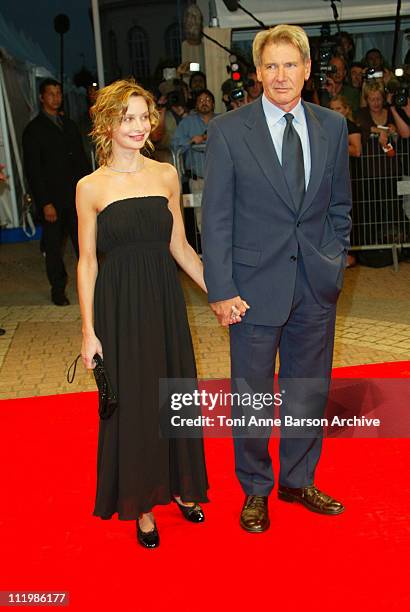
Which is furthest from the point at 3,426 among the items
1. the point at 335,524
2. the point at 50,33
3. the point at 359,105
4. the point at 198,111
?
the point at 50,33

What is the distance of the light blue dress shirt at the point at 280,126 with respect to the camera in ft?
11.7

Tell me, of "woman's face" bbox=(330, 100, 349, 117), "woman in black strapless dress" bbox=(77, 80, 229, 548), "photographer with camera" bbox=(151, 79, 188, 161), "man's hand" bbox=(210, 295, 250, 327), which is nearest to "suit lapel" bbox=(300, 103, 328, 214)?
"man's hand" bbox=(210, 295, 250, 327)

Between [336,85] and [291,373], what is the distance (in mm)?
7038

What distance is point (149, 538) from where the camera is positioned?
366cm

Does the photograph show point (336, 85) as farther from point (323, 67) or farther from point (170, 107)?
point (170, 107)

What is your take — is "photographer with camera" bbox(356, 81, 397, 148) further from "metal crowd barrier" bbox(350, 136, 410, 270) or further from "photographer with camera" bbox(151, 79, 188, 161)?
"photographer with camera" bbox(151, 79, 188, 161)

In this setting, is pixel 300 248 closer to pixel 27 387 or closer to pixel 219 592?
pixel 219 592

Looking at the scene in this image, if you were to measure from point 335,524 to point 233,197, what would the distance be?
1.47m

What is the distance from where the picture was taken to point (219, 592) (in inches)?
128

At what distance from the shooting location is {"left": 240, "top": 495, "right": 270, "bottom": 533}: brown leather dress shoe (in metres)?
3.72

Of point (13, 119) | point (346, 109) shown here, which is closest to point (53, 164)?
point (346, 109)

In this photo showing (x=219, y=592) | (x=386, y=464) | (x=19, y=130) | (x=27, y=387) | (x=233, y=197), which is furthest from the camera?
(x=19, y=130)

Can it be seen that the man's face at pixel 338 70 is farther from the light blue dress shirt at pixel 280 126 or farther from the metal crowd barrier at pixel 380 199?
the light blue dress shirt at pixel 280 126

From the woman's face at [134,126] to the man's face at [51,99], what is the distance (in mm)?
5527
